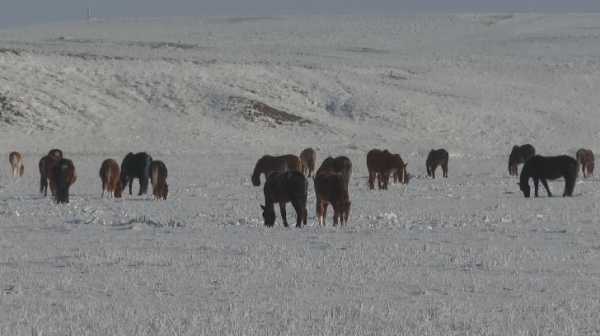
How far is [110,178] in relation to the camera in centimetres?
2456

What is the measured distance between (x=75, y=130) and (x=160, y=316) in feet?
181

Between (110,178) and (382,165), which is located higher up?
(382,165)

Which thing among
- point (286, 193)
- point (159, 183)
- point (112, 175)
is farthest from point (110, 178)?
Answer: point (286, 193)

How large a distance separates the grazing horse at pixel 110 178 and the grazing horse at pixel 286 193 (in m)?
8.38

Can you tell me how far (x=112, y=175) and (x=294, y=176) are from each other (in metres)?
9.14

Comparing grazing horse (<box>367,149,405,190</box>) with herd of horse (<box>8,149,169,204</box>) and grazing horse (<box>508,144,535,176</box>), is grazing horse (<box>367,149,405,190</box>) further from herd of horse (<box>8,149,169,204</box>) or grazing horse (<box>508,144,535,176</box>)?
grazing horse (<box>508,144,535,176</box>)

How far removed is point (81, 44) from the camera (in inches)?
3531

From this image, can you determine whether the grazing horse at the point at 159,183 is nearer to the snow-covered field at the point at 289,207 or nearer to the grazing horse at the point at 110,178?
the snow-covered field at the point at 289,207

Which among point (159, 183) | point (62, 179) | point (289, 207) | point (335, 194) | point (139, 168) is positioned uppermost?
point (139, 168)

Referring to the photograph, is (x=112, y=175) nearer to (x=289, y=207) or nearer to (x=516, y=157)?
(x=289, y=207)

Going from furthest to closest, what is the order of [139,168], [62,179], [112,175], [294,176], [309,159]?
[309,159] < [139,168] < [112,175] < [62,179] < [294,176]

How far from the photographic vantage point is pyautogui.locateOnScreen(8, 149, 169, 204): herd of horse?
2258 centimetres

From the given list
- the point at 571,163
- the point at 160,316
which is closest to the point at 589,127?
the point at 571,163

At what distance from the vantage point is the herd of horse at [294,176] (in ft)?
55.7
